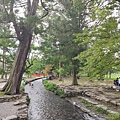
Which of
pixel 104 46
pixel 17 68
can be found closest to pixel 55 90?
pixel 17 68

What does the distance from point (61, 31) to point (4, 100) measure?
9397mm

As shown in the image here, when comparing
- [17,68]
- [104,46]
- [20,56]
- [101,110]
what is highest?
[20,56]

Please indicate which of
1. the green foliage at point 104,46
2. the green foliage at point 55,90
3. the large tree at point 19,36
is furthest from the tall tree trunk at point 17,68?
the green foliage at point 104,46

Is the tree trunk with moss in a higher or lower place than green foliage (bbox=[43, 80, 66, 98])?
higher

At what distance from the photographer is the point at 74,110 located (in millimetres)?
10852

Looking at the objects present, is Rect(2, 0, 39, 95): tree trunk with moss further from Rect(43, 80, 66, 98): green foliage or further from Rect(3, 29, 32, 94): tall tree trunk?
Rect(43, 80, 66, 98): green foliage

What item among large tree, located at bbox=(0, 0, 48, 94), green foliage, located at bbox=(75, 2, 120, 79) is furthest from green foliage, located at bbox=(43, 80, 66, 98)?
green foliage, located at bbox=(75, 2, 120, 79)

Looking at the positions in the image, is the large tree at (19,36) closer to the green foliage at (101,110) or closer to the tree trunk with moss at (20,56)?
the tree trunk with moss at (20,56)

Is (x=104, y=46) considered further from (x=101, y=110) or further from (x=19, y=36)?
(x=19, y=36)

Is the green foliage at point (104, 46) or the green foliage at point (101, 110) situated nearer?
the green foliage at point (104, 46)

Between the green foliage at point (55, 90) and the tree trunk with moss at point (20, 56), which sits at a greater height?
the tree trunk with moss at point (20, 56)

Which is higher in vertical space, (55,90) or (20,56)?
(20,56)

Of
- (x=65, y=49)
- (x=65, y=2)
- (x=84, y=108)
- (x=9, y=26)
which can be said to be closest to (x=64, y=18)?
(x=65, y=49)

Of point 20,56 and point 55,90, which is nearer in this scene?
point 20,56
